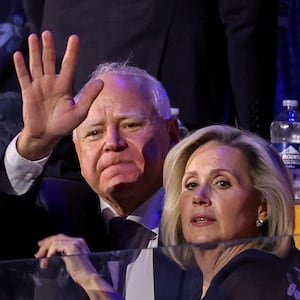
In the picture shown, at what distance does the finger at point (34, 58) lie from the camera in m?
1.68

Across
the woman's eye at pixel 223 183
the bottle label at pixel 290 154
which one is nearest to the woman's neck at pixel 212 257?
the woman's eye at pixel 223 183

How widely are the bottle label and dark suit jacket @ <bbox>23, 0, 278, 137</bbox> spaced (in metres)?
0.27

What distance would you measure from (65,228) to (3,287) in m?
0.65

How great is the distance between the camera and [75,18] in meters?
2.53

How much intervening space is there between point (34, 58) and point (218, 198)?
0.40 m

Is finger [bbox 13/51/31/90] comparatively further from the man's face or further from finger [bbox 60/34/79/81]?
the man's face

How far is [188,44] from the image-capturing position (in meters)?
2.53

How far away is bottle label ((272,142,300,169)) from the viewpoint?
2283 millimetres

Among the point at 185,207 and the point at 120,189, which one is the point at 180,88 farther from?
the point at 185,207

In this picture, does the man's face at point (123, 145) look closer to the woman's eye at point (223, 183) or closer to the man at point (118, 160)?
the man at point (118, 160)

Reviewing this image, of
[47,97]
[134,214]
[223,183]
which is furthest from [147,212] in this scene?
[47,97]

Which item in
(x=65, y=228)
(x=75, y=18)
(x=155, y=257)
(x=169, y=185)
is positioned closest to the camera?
(x=155, y=257)

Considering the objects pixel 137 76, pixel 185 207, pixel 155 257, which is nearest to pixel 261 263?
pixel 155 257

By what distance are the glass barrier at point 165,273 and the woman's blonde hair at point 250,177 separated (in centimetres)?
35
